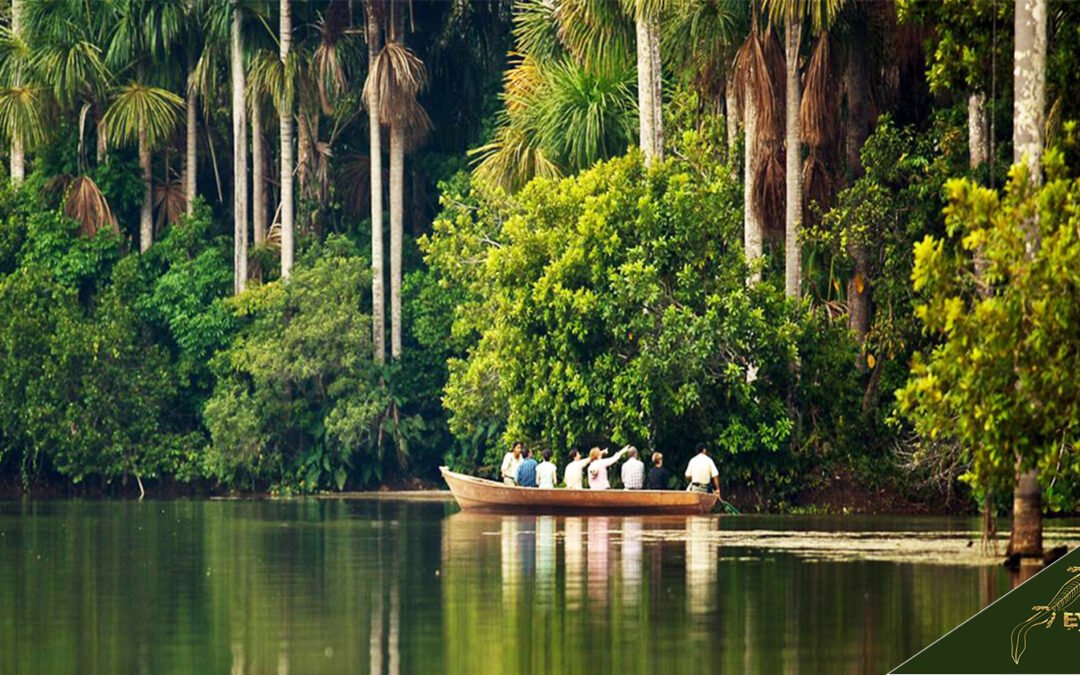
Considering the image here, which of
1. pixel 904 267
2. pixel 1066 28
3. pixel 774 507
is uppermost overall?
pixel 1066 28

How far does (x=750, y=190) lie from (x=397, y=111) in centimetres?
1248

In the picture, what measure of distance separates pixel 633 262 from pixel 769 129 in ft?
11.7

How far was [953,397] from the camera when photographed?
22.1 meters

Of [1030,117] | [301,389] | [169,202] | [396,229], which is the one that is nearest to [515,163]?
[396,229]

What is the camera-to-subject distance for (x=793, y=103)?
37.4 m

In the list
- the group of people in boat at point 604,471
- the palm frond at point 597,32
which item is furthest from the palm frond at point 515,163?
the group of people in boat at point 604,471

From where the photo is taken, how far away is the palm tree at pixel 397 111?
161 feet

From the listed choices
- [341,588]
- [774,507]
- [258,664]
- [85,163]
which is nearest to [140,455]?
[85,163]

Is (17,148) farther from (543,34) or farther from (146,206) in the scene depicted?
(543,34)

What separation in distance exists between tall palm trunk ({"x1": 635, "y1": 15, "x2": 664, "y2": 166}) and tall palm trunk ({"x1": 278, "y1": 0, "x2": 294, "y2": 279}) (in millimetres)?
11832

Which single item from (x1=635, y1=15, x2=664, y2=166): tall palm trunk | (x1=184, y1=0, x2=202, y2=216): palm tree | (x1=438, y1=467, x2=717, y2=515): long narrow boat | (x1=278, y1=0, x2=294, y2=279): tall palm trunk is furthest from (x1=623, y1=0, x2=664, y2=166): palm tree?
(x1=184, y1=0, x2=202, y2=216): palm tree

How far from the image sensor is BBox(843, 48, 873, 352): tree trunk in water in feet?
127

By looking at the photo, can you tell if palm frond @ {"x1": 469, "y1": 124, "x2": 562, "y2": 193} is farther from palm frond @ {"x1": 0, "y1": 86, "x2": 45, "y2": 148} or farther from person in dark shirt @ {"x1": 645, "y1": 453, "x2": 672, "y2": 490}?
palm frond @ {"x1": 0, "y1": 86, "x2": 45, "y2": 148}

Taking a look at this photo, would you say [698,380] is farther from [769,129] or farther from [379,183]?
[379,183]
